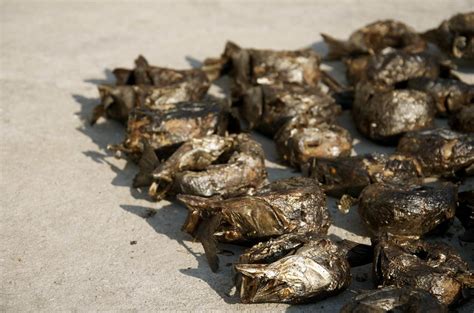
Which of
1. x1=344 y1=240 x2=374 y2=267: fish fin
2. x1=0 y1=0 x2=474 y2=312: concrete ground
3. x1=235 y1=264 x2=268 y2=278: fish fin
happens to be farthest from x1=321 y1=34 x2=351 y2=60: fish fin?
x1=235 y1=264 x2=268 y2=278: fish fin

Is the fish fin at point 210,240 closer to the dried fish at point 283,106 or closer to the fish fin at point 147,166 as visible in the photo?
the fish fin at point 147,166

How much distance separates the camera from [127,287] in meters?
4.17

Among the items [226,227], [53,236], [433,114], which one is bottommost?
[53,236]

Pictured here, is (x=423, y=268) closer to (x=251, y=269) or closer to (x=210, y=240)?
(x=251, y=269)

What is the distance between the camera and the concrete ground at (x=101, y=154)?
417cm

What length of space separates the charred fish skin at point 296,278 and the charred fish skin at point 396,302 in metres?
0.29

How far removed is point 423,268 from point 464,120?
7.77 feet

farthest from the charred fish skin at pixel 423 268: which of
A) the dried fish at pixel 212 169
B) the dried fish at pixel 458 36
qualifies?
the dried fish at pixel 458 36

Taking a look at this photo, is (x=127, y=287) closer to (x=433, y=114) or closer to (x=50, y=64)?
(x=433, y=114)

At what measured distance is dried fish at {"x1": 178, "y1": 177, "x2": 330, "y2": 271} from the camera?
14.3 feet

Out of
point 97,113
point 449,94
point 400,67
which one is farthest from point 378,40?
point 97,113

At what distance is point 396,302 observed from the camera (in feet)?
11.8

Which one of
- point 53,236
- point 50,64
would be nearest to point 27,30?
point 50,64

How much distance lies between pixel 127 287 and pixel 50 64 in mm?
4228
